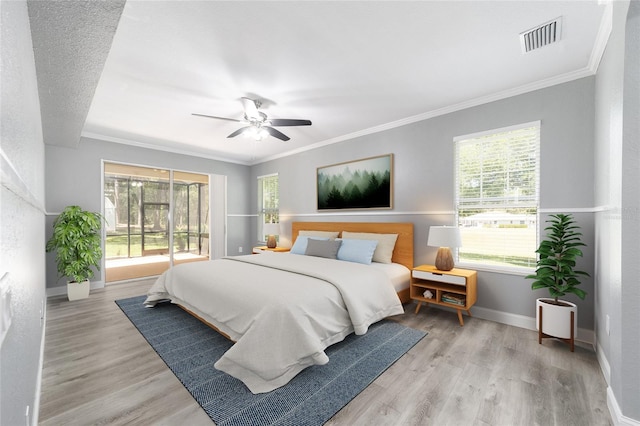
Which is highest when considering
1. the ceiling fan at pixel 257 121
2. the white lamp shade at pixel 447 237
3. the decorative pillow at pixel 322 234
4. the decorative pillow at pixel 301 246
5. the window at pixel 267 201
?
the ceiling fan at pixel 257 121

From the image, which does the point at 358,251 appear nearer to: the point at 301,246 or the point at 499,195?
the point at 301,246

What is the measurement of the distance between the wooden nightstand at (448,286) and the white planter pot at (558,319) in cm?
64

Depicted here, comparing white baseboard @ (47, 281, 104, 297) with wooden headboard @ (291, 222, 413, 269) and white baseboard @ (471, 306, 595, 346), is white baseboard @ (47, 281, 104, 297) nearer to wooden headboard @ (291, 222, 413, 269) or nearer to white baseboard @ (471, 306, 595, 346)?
wooden headboard @ (291, 222, 413, 269)

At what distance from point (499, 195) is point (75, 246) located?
19.0 ft

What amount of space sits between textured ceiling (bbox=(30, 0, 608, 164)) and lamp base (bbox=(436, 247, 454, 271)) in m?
1.83

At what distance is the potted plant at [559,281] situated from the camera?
8.24 feet

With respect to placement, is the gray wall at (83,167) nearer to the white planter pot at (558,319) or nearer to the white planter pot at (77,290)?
the white planter pot at (77,290)

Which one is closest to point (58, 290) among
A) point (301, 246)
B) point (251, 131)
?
point (301, 246)

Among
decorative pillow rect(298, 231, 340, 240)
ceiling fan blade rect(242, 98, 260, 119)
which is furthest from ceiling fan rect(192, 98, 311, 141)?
decorative pillow rect(298, 231, 340, 240)

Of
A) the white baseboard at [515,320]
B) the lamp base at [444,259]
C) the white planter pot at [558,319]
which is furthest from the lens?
the lamp base at [444,259]

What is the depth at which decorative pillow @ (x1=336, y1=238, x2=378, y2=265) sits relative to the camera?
377 centimetres

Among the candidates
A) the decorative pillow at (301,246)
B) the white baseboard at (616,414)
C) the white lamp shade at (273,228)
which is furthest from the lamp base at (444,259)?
the white lamp shade at (273,228)

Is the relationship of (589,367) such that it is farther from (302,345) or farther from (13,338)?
(13,338)

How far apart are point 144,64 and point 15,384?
2566mm
